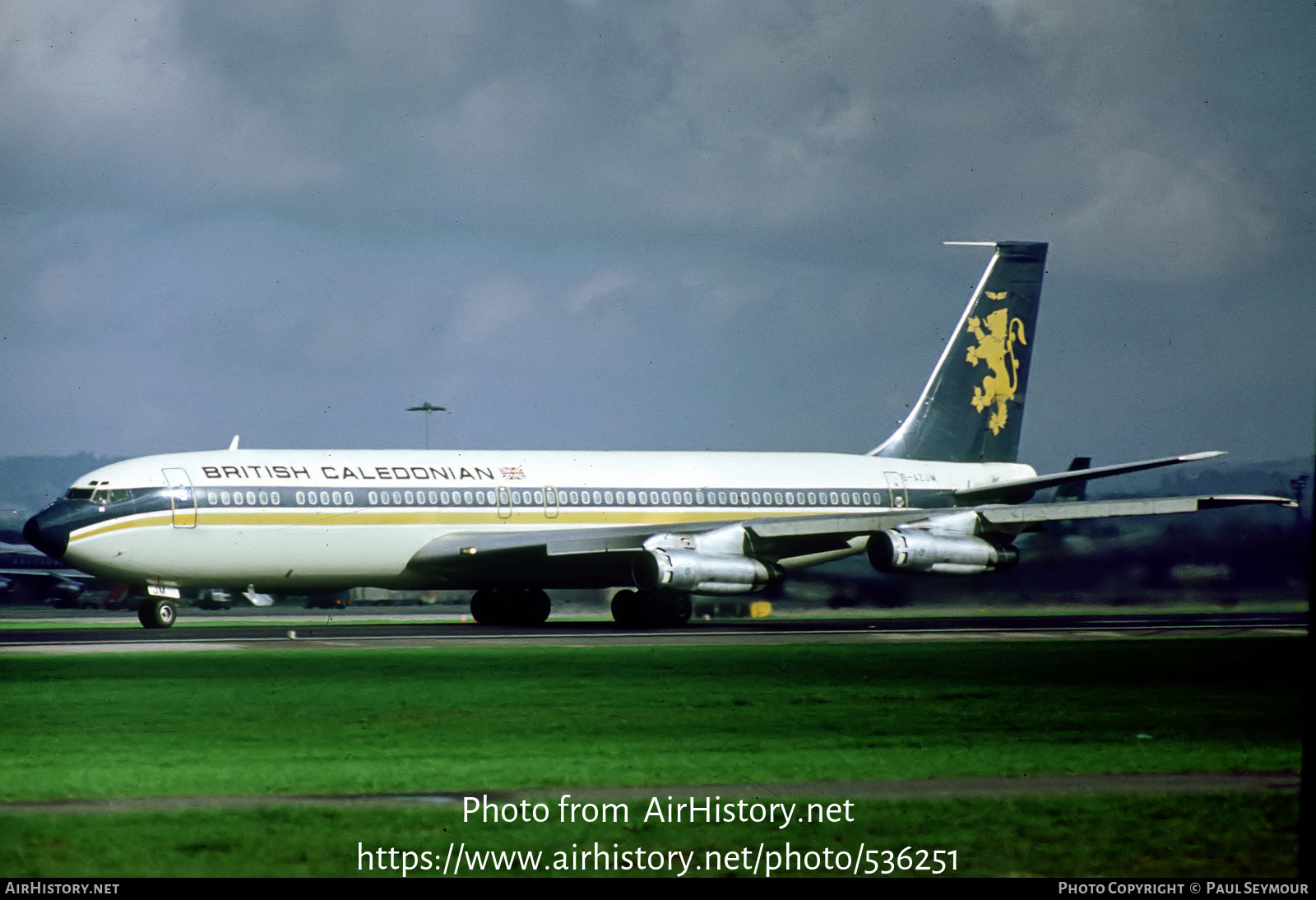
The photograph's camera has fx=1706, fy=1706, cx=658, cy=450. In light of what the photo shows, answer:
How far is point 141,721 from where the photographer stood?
21.2 m

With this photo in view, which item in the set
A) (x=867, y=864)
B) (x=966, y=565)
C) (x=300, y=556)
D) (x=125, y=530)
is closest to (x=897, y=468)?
(x=966, y=565)

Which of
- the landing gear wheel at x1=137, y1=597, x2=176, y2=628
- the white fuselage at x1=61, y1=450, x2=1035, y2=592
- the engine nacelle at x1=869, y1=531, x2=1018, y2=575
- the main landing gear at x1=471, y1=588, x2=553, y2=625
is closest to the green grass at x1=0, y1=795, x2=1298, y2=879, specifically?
the white fuselage at x1=61, y1=450, x2=1035, y2=592

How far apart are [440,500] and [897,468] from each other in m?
16.2

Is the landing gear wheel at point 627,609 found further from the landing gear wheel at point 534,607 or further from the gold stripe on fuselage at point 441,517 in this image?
the gold stripe on fuselage at point 441,517

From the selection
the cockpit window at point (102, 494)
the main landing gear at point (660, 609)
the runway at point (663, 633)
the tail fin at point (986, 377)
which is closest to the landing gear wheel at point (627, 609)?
the main landing gear at point (660, 609)

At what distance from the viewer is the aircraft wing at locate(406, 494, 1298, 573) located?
148ft

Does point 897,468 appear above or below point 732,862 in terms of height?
above

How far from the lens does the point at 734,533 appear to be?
149 ft

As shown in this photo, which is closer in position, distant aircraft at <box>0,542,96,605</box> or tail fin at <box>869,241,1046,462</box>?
tail fin at <box>869,241,1046,462</box>

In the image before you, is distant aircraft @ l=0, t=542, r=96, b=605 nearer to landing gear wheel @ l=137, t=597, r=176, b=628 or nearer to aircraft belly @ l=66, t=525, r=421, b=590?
landing gear wheel @ l=137, t=597, r=176, b=628

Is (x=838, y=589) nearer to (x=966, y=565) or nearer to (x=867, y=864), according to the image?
(x=966, y=565)

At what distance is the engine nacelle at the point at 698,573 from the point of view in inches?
1704

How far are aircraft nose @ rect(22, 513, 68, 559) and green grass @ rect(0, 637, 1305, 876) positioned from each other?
9.78m

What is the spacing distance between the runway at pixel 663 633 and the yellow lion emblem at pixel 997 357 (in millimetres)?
9262
